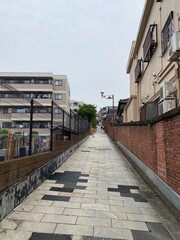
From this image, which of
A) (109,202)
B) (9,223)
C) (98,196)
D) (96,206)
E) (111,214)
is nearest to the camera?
(9,223)

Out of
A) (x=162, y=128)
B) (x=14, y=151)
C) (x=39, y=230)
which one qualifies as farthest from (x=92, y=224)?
(x=162, y=128)

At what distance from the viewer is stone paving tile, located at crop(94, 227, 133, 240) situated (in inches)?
115

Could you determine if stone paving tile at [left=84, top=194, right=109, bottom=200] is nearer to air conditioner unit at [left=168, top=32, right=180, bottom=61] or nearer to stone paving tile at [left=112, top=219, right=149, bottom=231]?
stone paving tile at [left=112, top=219, right=149, bottom=231]

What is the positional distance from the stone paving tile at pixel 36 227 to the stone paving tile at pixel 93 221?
1.46 feet

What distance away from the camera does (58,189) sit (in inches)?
200

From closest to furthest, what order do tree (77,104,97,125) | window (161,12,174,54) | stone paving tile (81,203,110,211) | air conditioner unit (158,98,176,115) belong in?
1. stone paving tile (81,203,110,211)
2. air conditioner unit (158,98,176,115)
3. window (161,12,174,54)
4. tree (77,104,97,125)

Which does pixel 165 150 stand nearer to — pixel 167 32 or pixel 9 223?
pixel 9 223

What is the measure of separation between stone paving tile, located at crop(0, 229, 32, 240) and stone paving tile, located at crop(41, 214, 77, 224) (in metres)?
0.49

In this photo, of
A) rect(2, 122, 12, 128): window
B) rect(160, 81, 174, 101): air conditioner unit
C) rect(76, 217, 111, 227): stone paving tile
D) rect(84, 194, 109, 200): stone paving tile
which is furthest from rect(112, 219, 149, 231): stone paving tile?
rect(160, 81, 174, 101): air conditioner unit

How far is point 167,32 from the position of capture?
7.31m

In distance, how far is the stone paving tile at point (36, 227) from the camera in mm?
2990

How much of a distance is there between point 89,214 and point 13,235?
134 cm

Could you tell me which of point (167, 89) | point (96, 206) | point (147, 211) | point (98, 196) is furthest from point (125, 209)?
point (167, 89)

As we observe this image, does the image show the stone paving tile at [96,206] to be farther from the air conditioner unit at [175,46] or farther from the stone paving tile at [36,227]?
the air conditioner unit at [175,46]
